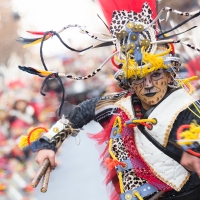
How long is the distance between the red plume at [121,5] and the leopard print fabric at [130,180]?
82 centimetres

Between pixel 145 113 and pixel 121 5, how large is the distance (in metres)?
Result: 0.58

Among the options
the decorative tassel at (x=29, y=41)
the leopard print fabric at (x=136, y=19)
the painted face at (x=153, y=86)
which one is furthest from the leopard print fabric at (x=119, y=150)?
the decorative tassel at (x=29, y=41)

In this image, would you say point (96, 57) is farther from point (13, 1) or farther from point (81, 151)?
point (13, 1)

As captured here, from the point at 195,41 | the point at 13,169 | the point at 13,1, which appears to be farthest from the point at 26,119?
the point at 13,1

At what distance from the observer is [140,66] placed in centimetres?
216

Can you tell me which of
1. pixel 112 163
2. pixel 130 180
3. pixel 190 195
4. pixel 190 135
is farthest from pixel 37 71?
pixel 190 195

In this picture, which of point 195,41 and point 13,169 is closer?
point 195,41

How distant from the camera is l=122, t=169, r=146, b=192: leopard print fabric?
2.36 metres

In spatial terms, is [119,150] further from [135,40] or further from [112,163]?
[135,40]

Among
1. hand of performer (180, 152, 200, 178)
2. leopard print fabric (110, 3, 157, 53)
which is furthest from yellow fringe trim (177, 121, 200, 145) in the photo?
leopard print fabric (110, 3, 157, 53)

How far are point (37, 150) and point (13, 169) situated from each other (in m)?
3.66

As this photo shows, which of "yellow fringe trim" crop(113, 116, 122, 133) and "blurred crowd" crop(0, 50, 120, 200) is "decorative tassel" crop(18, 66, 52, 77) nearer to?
"yellow fringe trim" crop(113, 116, 122, 133)

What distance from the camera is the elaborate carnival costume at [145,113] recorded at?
2184 millimetres

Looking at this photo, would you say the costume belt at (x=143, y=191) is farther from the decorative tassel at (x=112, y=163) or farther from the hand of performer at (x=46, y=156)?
the hand of performer at (x=46, y=156)
